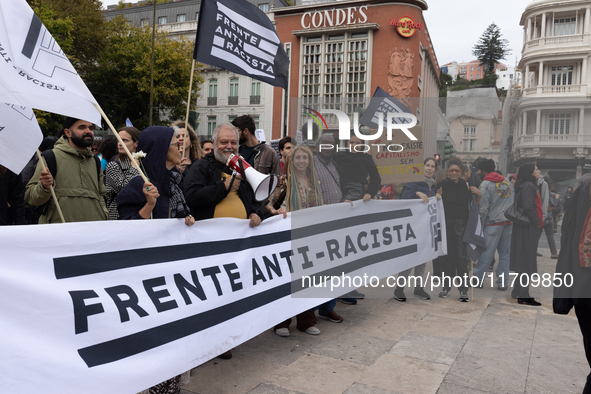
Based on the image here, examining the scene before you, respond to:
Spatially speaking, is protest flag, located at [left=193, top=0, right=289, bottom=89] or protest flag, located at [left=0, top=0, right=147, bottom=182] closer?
protest flag, located at [left=0, top=0, right=147, bottom=182]

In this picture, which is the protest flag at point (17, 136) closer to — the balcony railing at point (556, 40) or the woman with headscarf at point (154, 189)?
the woman with headscarf at point (154, 189)

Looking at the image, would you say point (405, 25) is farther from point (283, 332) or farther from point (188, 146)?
point (283, 332)

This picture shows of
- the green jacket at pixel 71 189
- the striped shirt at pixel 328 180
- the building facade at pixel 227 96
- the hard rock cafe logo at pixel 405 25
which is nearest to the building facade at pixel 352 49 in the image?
the hard rock cafe logo at pixel 405 25

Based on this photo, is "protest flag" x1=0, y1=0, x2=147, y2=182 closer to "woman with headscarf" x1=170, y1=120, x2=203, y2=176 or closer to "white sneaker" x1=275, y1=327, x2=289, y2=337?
"woman with headscarf" x1=170, y1=120, x2=203, y2=176

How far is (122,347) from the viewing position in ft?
8.12

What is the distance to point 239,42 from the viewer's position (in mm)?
4785

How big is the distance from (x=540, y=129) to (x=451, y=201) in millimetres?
1349

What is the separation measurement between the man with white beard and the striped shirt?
1.27 m

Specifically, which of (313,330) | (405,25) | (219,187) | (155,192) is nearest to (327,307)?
(313,330)

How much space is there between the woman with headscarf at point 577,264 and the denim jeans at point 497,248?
288 centimetres

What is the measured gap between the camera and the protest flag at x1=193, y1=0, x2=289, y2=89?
4.44 metres

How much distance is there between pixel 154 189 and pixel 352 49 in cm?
3937

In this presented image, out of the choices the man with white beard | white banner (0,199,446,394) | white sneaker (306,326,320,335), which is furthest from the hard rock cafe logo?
the man with white beard

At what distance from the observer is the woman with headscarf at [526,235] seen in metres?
5.84
